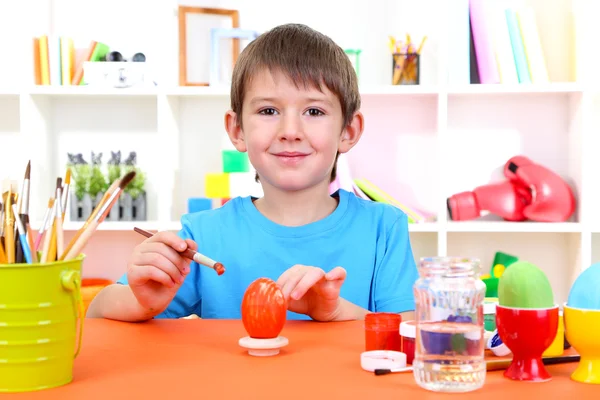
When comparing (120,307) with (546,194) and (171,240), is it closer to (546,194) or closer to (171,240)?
(171,240)

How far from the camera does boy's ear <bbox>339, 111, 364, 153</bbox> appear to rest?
4.92ft

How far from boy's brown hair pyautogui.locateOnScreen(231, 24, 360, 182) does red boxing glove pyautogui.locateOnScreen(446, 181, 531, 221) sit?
1585 millimetres

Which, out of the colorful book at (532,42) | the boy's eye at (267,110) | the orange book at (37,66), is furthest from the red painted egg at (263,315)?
the orange book at (37,66)

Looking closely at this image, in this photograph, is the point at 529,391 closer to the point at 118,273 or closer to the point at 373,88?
the point at 373,88

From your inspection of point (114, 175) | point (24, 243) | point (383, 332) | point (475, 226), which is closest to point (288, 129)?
point (383, 332)

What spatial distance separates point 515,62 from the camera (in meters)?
2.89

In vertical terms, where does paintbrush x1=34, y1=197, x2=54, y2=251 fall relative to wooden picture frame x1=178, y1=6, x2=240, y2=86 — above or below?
below

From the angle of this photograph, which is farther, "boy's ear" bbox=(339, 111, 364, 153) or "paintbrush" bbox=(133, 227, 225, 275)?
"boy's ear" bbox=(339, 111, 364, 153)

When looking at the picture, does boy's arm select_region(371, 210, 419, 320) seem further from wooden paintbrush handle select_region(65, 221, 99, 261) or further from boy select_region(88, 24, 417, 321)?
wooden paintbrush handle select_region(65, 221, 99, 261)

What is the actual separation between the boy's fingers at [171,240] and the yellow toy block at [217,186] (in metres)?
1.89

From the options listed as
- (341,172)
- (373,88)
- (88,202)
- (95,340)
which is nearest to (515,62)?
(373,88)

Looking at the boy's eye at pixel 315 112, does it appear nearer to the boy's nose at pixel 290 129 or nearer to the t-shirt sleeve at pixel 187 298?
the boy's nose at pixel 290 129

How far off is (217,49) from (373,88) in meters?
0.63

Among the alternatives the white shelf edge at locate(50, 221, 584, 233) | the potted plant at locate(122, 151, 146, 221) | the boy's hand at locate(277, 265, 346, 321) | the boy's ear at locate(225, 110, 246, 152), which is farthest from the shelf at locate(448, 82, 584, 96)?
the boy's hand at locate(277, 265, 346, 321)
